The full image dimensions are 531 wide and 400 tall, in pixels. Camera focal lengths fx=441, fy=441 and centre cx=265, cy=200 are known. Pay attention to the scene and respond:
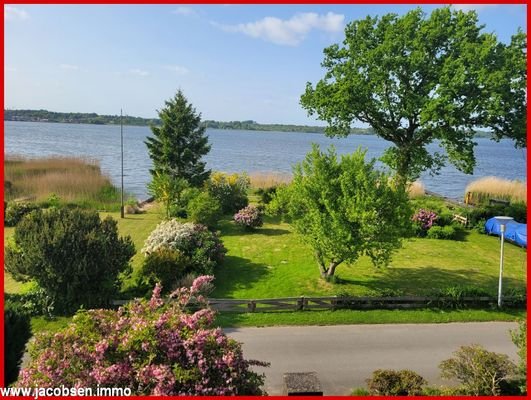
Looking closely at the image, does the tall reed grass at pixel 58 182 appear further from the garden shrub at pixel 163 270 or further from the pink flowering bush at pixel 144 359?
the pink flowering bush at pixel 144 359

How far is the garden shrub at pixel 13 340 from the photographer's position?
903cm

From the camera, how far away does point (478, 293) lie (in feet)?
55.5

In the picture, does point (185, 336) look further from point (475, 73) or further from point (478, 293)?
point (475, 73)

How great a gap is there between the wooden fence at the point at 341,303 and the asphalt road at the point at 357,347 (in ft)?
4.19

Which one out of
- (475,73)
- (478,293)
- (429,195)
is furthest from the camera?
(429,195)

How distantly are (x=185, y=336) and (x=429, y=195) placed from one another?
37.7m

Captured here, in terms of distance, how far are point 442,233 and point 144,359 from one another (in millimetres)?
24018

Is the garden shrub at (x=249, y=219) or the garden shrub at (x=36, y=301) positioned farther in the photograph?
the garden shrub at (x=249, y=219)

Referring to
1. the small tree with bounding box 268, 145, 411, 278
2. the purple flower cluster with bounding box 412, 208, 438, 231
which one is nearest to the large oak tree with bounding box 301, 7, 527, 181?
the purple flower cluster with bounding box 412, 208, 438, 231

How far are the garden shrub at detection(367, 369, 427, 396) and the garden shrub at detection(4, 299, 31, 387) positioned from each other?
788cm


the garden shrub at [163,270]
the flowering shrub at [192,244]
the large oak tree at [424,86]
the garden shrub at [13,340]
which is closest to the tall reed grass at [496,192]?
the large oak tree at [424,86]

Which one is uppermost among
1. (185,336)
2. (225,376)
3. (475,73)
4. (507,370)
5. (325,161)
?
(475,73)

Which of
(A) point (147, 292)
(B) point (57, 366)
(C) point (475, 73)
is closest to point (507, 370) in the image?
(B) point (57, 366)

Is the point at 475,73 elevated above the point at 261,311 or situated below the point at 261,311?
above
